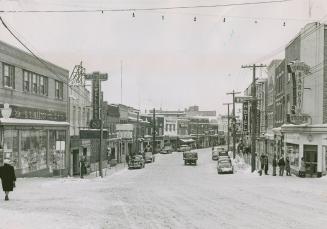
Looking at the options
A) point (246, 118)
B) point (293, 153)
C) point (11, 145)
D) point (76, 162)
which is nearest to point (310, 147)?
point (293, 153)

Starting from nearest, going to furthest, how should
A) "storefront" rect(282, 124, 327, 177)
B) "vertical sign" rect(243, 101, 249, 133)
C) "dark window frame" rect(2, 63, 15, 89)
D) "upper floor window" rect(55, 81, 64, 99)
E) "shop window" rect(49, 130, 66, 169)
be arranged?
1. "dark window frame" rect(2, 63, 15, 89)
2. "storefront" rect(282, 124, 327, 177)
3. "shop window" rect(49, 130, 66, 169)
4. "upper floor window" rect(55, 81, 64, 99)
5. "vertical sign" rect(243, 101, 249, 133)

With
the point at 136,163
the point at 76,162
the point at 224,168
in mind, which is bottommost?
the point at 136,163

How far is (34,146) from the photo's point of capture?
37969mm

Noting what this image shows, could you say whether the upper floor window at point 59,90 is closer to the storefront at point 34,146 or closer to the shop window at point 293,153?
the storefront at point 34,146

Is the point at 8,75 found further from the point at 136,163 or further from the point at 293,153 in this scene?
the point at 136,163

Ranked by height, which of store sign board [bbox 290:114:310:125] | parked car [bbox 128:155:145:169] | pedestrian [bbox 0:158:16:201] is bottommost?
parked car [bbox 128:155:145:169]

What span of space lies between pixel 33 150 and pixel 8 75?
6416mm

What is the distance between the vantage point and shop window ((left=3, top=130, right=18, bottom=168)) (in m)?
32.4

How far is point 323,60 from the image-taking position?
36031mm

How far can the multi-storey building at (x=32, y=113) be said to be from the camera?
33.1m

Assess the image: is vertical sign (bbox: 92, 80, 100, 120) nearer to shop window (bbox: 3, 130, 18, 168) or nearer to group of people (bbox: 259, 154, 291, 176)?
shop window (bbox: 3, 130, 18, 168)

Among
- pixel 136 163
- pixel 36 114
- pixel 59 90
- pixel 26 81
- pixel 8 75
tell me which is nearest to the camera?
pixel 8 75

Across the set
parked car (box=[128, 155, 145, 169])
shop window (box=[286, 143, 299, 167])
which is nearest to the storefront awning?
parked car (box=[128, 155, 145, 169])

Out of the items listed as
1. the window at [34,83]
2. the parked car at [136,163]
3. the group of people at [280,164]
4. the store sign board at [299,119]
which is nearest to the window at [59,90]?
the window at [34,83]
